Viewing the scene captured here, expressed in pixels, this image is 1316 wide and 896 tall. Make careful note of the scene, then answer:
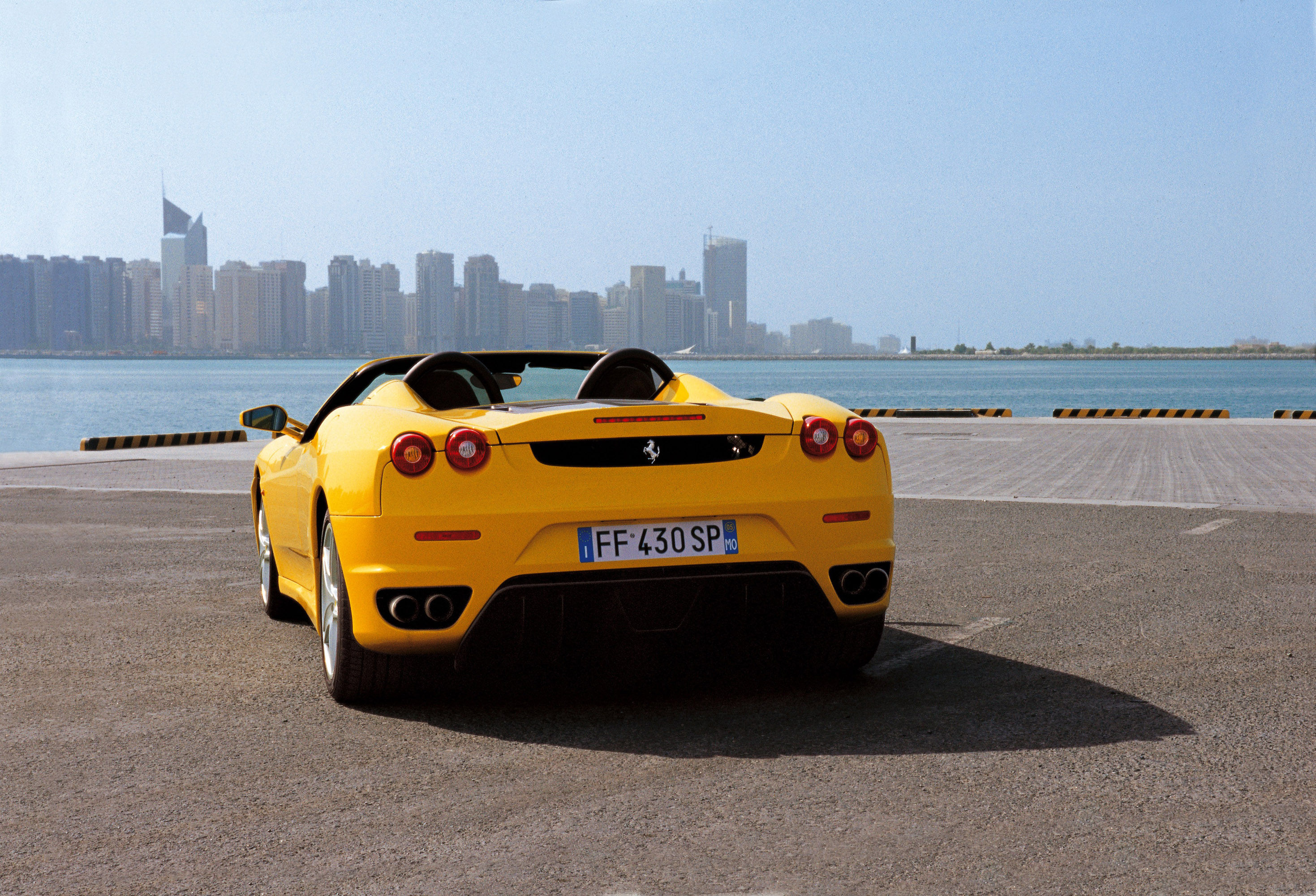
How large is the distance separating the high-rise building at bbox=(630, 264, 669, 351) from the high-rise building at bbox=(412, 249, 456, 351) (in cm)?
2403

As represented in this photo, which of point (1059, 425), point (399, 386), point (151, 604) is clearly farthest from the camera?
point (1059, 425)

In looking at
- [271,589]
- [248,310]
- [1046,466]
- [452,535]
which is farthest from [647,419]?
[248,310]

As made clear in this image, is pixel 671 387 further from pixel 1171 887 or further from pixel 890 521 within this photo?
pixel 1171 887

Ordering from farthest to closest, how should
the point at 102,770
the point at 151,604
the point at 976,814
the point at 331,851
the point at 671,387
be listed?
1. the point at 151,604
2. the point at 671,387
3. the point at 102,770
4. the point at 976,814
5. the point at 331,851

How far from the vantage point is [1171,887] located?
115 inches

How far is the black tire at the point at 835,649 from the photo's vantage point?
506 centimetres

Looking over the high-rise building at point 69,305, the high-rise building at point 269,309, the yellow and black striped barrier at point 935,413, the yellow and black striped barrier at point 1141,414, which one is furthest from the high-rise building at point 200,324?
the yellow and black striped barrier at point 1141,414

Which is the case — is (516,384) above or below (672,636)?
above

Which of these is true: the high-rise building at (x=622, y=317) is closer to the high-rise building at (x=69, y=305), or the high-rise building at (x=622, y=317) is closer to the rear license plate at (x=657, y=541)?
the high-rise building at (x=69, y=305)

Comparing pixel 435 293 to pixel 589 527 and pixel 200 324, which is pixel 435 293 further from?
pixel 589 527

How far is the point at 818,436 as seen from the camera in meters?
4.69

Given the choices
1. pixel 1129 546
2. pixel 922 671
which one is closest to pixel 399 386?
pixel 922 671

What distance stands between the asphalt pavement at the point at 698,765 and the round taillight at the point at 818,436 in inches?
35.7

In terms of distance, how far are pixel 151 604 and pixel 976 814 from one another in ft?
16.7
